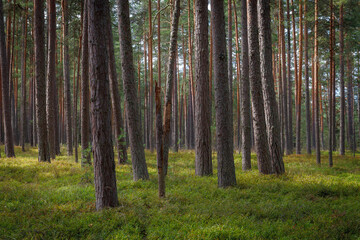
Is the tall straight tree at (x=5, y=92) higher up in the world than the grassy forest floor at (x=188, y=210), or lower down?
higher up

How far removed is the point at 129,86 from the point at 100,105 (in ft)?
9.55

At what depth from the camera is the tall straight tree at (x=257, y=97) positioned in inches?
371

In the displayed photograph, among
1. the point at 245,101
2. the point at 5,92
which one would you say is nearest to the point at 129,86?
the point at 245,101

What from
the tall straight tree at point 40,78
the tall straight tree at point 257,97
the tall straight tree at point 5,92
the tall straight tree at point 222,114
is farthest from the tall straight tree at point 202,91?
the tall straight tree at point 5,92

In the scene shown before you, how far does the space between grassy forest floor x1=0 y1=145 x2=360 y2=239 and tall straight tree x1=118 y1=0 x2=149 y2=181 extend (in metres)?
0.79

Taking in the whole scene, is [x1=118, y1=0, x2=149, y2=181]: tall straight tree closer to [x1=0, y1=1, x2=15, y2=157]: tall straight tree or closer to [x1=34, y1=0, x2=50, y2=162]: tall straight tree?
[x1=34, y1=0, x2=50, y2=162]: tall straight tree

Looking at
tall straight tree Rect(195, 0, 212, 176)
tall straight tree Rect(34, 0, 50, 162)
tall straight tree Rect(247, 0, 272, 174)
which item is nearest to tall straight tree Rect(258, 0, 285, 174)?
tall straight tree Rect(247, 0, 272, 174)

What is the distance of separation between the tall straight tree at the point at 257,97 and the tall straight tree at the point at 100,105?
5.85 m

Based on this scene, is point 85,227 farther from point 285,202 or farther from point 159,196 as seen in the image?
point 285,202

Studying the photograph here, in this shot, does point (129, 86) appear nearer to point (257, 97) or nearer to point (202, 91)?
point (202, 91)

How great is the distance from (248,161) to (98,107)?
761 centimetres

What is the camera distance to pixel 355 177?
9773mm

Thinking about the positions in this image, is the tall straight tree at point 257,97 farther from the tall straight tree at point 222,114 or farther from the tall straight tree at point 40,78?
the tall straight tree at point 40,78

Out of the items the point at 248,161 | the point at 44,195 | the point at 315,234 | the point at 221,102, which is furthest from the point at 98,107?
the point at 248,161
